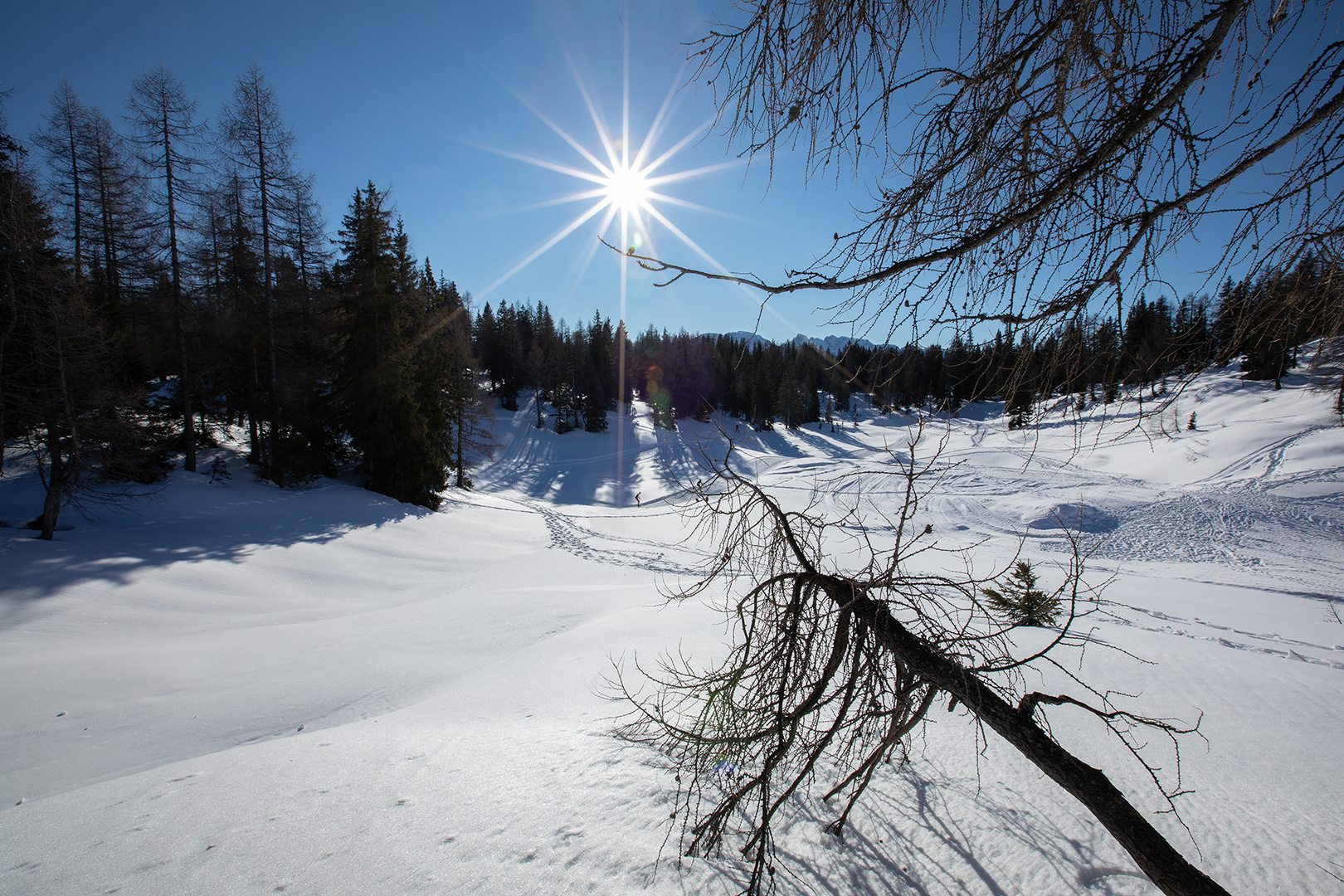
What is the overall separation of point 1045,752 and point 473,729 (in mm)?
3578

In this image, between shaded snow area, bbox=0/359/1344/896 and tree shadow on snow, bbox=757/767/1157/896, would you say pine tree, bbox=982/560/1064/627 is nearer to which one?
shaded snow area, bbox=0/359/1344/896

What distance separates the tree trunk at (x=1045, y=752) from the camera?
1.53 metres

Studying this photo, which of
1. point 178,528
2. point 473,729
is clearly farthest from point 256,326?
point 473,729

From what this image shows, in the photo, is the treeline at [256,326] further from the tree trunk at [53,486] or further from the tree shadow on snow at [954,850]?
the tree shadow on snow at [954,850]

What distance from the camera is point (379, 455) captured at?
53.5 ft

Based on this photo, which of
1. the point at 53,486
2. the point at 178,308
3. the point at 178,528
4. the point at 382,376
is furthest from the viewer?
the point at 382,376

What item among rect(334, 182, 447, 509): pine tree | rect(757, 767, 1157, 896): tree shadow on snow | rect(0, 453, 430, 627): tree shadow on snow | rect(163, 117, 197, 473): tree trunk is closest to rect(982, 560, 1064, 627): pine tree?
rect(757, 767, 1157, 896): tree shadow on snow

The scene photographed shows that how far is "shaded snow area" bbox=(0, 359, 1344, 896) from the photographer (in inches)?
87.4

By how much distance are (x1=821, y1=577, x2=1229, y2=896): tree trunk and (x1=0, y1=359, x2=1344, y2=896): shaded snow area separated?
0.55 metres

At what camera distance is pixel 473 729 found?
3.71 m

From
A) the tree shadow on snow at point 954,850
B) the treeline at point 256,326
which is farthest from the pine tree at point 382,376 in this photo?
the tree shadow on snow at point 954,850

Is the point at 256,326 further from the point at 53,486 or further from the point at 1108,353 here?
the point at 1108,353

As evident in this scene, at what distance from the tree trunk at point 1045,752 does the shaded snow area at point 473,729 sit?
550mm

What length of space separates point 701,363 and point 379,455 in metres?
50.0
